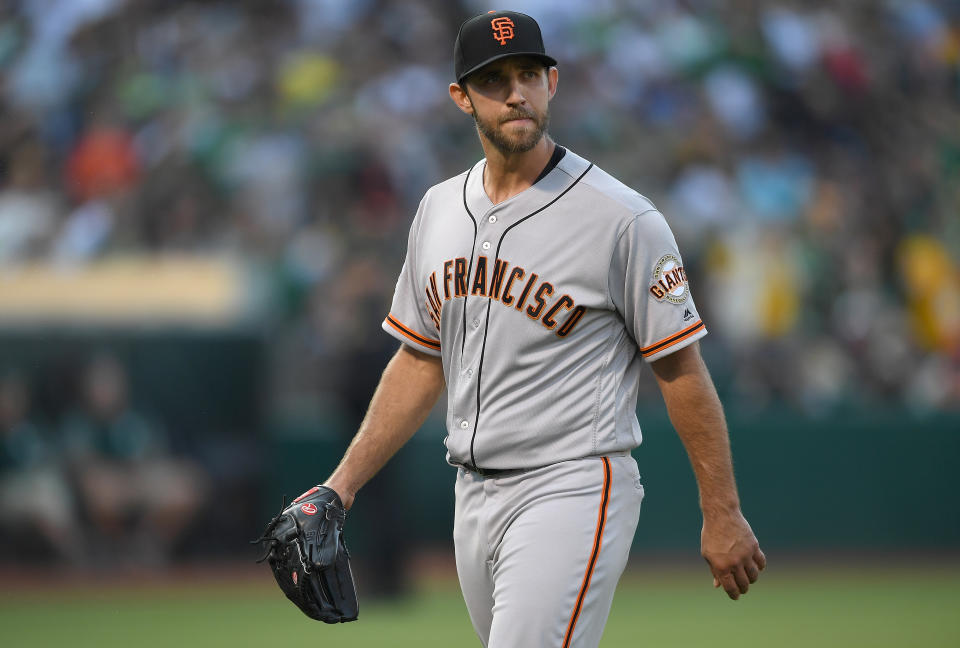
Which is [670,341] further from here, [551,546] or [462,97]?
[462,97]

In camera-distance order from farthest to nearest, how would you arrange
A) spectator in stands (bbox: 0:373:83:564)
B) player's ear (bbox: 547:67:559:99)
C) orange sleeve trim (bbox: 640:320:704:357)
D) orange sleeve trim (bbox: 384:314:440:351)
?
spectator in stands (bbox: 0:373:83:564) → orange sleeve trim (bbox: 384:314:440:351) → player's ear (bbox: 547:67:559:99) → orange sleeve trim (bbox: 640:320:704:357)

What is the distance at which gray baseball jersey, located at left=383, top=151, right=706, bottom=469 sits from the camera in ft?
11.3

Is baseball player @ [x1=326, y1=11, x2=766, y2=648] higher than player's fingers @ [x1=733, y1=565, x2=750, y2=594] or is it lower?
higher

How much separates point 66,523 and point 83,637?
225cm

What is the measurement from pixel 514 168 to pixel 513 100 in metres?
0.24

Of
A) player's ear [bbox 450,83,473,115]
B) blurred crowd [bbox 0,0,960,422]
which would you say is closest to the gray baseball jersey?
player's ear [bbox 450,83,473,115]

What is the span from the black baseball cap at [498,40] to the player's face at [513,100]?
3cm

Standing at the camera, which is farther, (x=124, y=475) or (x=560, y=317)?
(x=124, y=475)

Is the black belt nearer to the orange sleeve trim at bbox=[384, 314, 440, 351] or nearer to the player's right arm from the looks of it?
the player's right arm

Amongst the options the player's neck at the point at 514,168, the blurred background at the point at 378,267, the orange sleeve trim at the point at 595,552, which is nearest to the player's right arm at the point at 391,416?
the player's neck at the point at 514,168

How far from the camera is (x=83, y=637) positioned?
26.3ft

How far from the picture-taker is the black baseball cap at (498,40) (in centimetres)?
346

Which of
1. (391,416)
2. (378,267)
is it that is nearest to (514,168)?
(391,416)

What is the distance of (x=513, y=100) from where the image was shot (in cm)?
349
